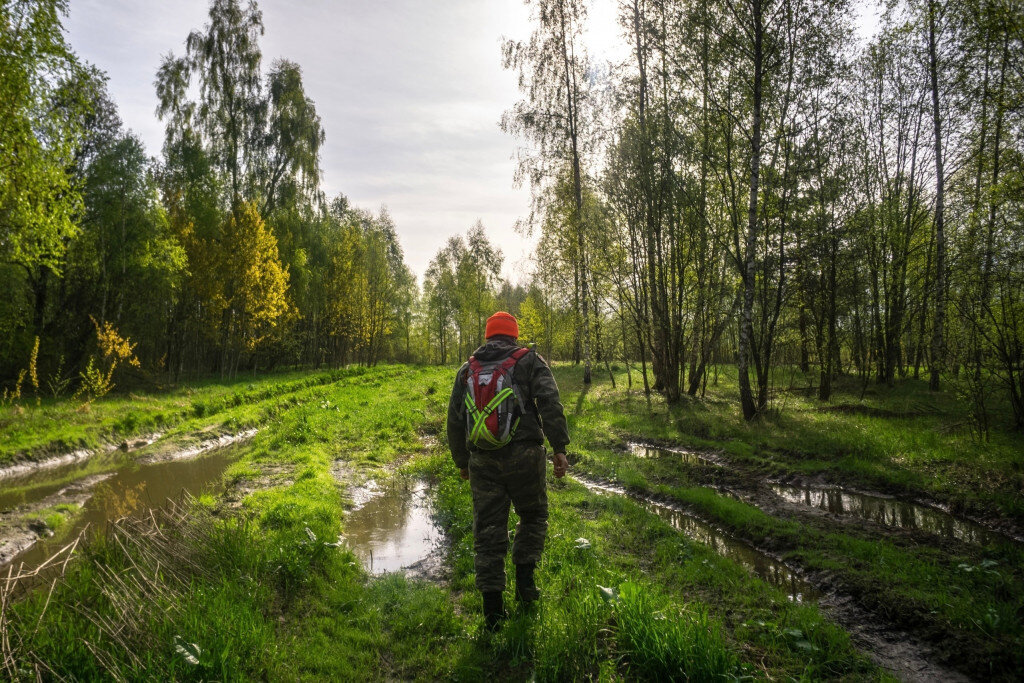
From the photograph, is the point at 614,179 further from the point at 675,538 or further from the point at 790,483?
the point at 675,538

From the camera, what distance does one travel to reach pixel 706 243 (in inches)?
720

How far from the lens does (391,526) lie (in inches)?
317

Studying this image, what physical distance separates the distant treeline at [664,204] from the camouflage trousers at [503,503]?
9.29 m

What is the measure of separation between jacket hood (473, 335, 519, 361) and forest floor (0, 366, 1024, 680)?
2.35 m

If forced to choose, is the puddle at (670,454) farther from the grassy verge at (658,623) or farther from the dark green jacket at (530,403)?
the dark green jacket at (530,403)

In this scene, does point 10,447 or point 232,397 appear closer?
point 10,447

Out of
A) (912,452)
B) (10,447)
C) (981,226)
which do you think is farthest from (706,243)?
(10,447)

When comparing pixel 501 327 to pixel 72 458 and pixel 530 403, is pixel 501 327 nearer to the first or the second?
pixel 530 403

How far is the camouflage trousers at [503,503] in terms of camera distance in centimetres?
448

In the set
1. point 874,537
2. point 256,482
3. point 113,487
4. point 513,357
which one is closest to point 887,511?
point 874,537

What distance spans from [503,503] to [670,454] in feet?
27.7

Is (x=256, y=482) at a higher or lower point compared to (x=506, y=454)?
lower

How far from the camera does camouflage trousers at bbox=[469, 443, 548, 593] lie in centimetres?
448

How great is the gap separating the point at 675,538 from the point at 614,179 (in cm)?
1509
